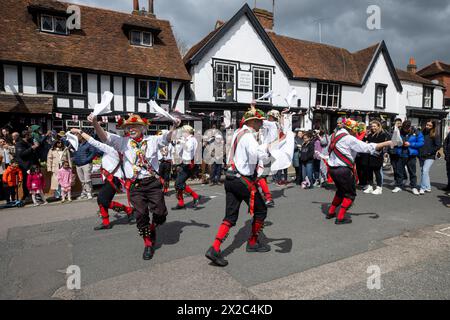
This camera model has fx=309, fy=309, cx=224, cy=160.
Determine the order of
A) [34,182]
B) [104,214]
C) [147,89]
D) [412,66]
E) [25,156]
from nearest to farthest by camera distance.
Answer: [104,214] → [34,182] → [25,156] → [147,89] → [412,66]

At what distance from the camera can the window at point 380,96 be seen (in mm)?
23525

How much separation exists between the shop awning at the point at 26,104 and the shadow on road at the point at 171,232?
9821 millimetres

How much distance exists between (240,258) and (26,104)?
12.4m

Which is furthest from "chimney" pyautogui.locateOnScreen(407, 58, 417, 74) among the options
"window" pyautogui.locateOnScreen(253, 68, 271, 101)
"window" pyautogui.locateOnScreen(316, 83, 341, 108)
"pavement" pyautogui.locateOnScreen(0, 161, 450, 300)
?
"pavement" pyautogui.locateOnScreen(0, 161, 450, 300)

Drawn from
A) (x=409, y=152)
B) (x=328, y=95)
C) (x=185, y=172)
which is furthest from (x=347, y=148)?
(x=328, y=95)

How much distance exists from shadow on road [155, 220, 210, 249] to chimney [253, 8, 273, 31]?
19.6 m

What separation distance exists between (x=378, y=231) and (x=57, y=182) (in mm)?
7875

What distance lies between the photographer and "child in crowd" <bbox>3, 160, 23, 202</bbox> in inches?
302

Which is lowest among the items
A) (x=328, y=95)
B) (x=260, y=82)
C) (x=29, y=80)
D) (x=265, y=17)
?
(x=29, y=80)

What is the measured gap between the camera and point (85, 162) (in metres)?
8.34

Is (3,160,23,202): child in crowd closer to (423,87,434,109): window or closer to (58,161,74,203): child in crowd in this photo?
(58,161,74,203): child in crowd

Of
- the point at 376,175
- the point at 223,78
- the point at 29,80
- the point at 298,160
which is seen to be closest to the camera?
the point at 376,175

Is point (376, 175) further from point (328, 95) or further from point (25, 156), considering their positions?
point (328, 95)

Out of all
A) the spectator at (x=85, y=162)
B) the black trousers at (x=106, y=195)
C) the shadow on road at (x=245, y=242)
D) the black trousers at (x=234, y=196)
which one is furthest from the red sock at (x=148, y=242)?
the spectator at (x=85, y=162)
